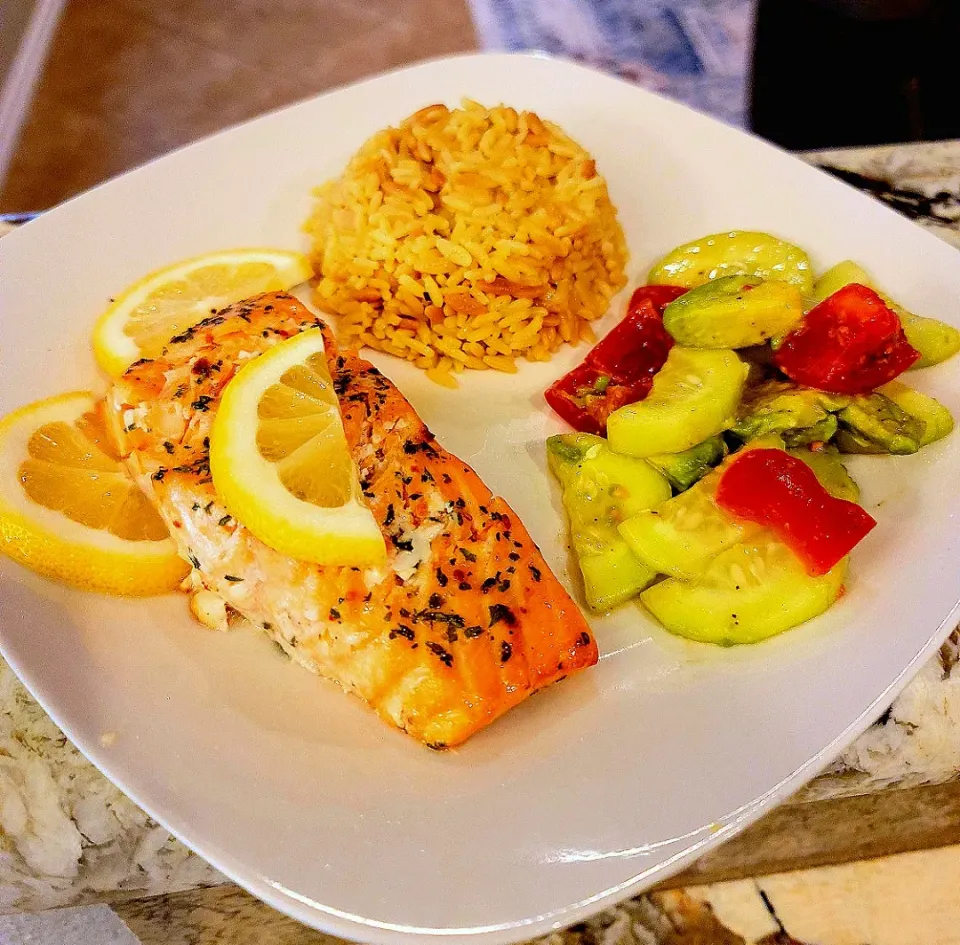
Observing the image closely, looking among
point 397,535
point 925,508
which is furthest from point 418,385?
point 925,508

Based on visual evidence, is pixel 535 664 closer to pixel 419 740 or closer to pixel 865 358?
pixel 419 740

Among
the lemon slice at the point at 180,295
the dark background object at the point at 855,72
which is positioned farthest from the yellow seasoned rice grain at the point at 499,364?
the dark background object at the point at 855,72

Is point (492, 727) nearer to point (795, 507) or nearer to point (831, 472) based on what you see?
point (795, 507)

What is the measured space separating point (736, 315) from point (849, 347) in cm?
21

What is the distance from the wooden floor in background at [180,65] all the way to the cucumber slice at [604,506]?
12.0ft

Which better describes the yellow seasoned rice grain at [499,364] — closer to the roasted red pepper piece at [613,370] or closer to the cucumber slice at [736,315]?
the roasted red pepper piece at [613,370]

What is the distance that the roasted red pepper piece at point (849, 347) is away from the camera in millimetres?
1624

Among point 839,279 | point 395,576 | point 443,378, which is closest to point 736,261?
point 839,279

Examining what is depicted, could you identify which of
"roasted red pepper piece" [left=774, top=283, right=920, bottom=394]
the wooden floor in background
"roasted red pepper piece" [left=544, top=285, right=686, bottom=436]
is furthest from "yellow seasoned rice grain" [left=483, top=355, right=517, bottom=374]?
the wooden floor in background

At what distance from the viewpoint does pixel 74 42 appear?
5203 mm

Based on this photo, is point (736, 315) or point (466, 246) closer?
point (736, 315)

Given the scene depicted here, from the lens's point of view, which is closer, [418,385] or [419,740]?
[419,740]

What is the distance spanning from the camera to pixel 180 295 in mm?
1937

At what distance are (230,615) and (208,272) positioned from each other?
0.84 metres
